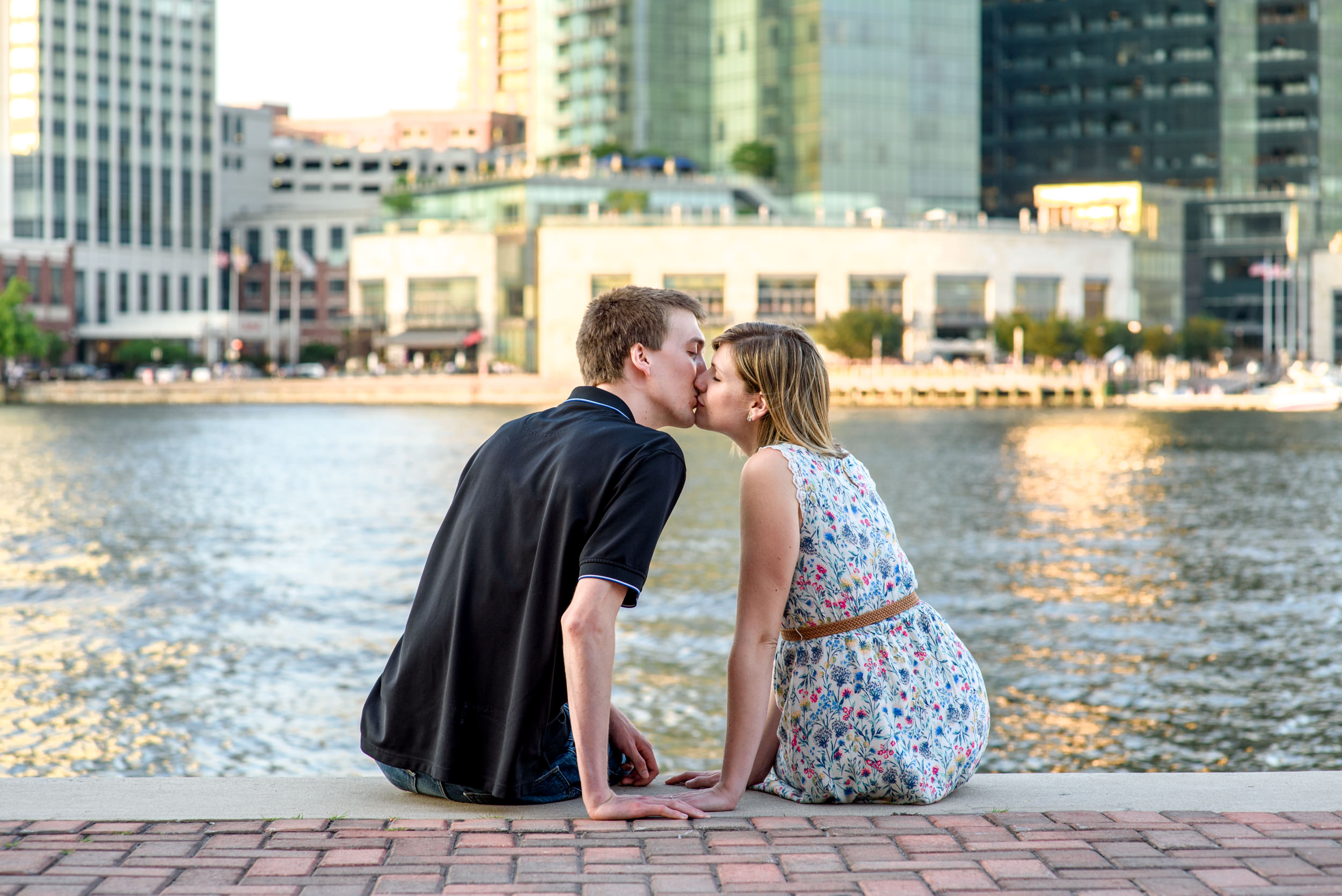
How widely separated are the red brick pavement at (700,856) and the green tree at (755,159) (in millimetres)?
112165

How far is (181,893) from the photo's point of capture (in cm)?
393

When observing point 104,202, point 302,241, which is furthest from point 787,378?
point 302,241

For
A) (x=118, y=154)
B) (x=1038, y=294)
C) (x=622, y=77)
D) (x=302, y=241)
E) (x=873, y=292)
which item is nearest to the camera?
(x=873, y=292)

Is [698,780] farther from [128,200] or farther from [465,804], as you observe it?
[128,200]

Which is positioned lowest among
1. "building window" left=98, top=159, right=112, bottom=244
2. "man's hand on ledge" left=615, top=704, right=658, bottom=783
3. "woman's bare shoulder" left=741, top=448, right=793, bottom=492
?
"man's hand on ledge" left=615, top=704, right=658, bottom=783

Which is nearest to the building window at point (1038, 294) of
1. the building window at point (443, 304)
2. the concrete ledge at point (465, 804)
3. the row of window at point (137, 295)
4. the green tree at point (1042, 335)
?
the green tree at point (1042, 335)

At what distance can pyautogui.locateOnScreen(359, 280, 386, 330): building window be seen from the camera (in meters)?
112

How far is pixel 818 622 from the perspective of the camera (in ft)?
16.5

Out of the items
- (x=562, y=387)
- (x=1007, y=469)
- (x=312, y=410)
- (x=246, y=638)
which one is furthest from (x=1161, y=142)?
(x=246, y=638)

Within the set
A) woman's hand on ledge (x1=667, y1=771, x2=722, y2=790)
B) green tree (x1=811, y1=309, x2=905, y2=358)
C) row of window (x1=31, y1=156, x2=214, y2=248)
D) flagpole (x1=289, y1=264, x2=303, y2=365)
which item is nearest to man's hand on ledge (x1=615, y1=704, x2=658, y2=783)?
woman's hand on ledge (x1=667, y1=771, x2=722, y2=790)

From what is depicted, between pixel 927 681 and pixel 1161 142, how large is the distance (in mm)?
135469

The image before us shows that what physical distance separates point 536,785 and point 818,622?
109cm

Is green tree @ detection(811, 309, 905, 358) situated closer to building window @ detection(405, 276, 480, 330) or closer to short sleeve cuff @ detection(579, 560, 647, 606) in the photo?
building window @ detection(405, 276, 480, 330)

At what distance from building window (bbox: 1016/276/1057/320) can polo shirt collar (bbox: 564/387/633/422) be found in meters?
106
